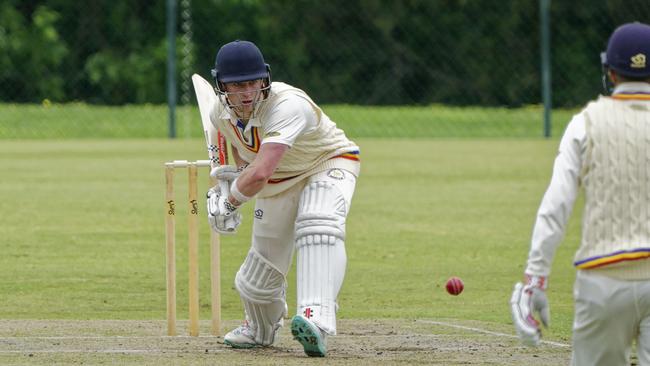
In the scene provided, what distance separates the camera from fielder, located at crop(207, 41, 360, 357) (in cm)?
596

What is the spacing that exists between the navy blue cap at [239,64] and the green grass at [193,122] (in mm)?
15985

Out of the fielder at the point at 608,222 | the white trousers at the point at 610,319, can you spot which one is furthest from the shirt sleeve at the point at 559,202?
the white trousers at the point at 610,319

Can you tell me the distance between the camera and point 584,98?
2597 centimetres

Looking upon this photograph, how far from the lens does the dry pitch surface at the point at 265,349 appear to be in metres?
5.99

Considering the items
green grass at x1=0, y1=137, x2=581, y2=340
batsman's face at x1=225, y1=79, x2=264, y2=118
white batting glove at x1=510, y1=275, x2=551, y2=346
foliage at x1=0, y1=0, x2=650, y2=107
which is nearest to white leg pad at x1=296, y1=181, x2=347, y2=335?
batsman's face at x1=225, y1=79, x2=264, y2=118

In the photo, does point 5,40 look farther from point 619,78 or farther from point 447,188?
point 619,78

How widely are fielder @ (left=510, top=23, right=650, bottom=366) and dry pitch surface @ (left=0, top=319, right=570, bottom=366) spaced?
180 centimetres

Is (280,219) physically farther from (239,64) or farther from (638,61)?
(638,61)

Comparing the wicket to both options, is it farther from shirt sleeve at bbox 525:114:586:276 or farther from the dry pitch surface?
shirt sleeve at bbox 525:114:586:276

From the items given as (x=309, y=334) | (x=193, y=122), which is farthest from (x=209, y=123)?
(x=193, y=122)

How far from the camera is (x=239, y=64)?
5.99 metres

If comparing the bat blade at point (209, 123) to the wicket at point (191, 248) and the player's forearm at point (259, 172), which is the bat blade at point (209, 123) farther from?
the player's forearm at point (259, 172)

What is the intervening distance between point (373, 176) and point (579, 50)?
11.1 meters

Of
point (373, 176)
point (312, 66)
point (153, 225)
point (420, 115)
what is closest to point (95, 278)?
point (153, 225)
